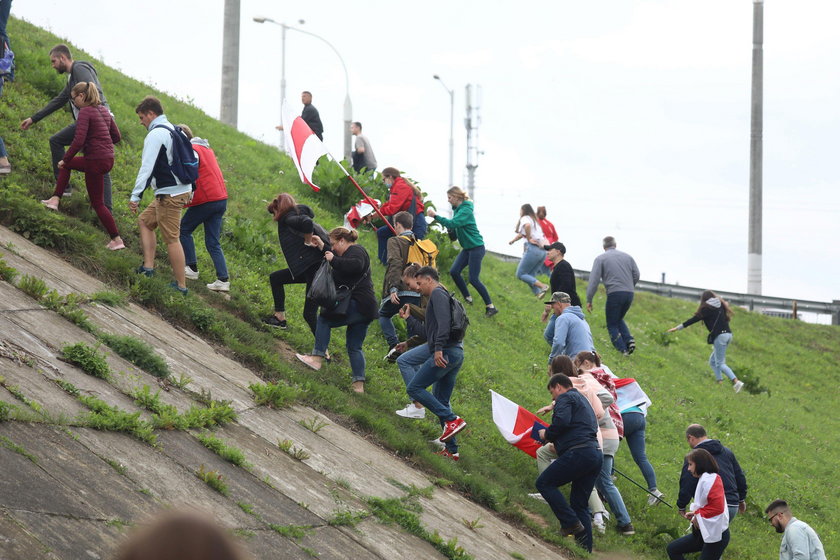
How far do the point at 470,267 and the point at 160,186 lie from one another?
6614mm

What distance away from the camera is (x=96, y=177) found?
37.6ft

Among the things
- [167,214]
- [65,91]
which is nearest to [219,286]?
[167,214]

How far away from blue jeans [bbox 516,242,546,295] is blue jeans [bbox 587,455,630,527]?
8672 millimetres

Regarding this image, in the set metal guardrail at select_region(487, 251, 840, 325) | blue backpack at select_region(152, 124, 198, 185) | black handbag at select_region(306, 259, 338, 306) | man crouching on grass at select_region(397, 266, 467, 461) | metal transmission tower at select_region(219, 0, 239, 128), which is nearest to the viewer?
man crouching on grass at select_region(397, 266, 467, 461)

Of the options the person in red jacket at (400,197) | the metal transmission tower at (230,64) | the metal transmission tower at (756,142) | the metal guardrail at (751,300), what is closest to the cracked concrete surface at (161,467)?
the person in red jacket at (400,197)

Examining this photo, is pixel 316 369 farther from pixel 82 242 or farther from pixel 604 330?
pixel 604 330

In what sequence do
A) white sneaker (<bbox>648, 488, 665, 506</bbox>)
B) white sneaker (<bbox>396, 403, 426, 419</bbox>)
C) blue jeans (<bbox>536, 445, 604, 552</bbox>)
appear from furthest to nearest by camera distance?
white sneaker (<bbox>648, 488, 665, 506</bbox>)
white sneaker (<bbox>396, 403, 426, 419</bbox>)
blue jeans (<bbox>536, 445, 604, 552</bbox>)

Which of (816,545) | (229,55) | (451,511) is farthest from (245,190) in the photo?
(816,545)

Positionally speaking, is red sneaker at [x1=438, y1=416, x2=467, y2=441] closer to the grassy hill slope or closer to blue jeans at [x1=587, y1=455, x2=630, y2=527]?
the grassy hill slope

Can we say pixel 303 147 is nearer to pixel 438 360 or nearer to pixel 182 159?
pixel 182 159

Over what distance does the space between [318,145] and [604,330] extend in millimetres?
9369

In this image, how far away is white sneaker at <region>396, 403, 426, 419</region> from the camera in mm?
11625

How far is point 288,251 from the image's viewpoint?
450 inches

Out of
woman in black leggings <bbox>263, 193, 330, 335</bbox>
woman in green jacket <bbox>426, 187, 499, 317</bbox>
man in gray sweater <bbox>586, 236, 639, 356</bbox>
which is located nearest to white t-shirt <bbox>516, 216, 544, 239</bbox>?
man in gray sweater <bbox>586, 236, 639, 356</bbox>
